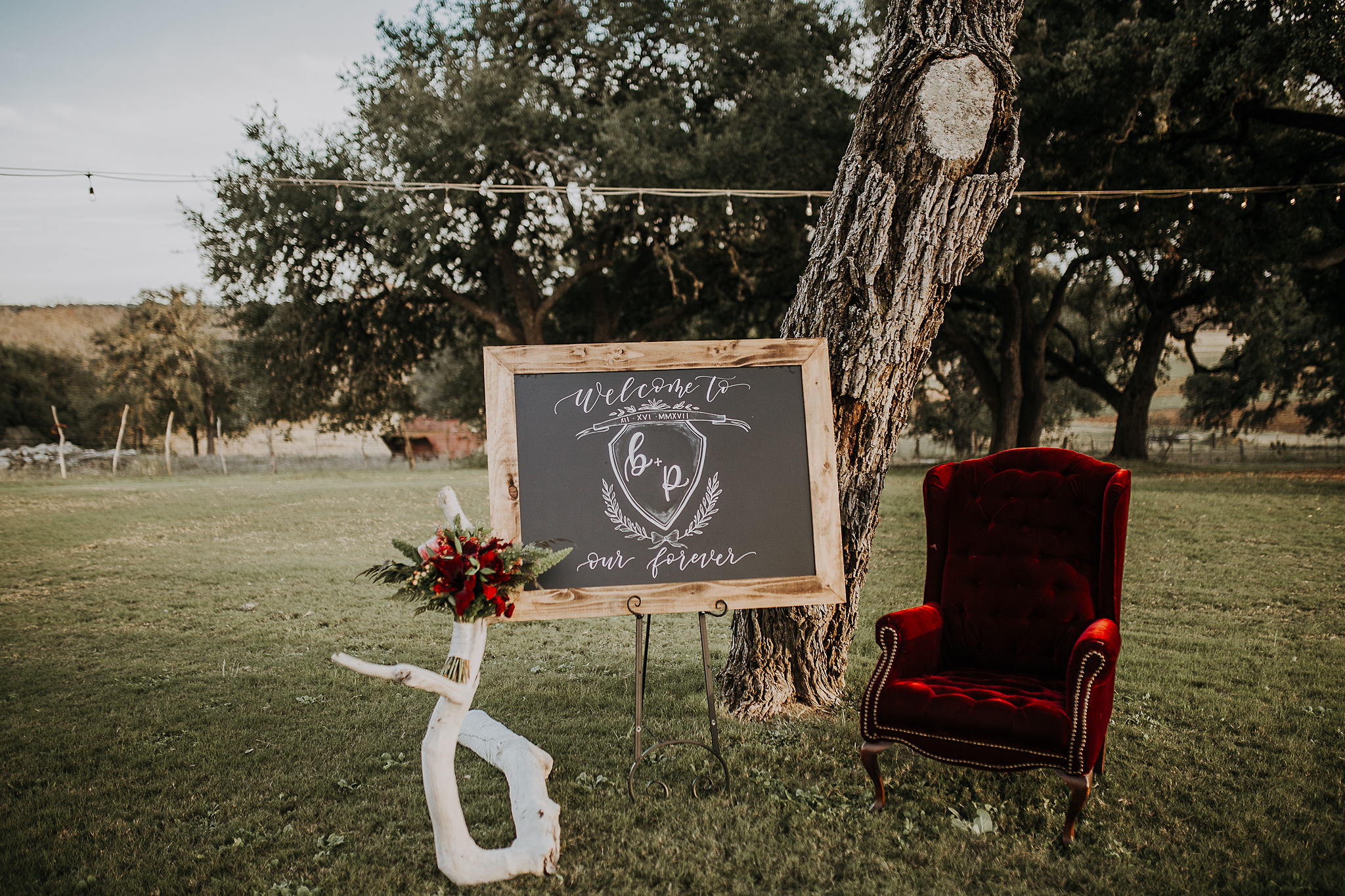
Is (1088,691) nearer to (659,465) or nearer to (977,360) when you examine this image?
(659,465)

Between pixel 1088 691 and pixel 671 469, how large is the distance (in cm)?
156

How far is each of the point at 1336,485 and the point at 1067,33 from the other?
797cm

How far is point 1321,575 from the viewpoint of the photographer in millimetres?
6184

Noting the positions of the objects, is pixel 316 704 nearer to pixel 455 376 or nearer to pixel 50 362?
pixel 455 376

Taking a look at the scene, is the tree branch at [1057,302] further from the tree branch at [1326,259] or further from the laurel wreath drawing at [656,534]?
the laurel wreath drawing at [656,534]

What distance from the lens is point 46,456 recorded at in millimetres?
18750

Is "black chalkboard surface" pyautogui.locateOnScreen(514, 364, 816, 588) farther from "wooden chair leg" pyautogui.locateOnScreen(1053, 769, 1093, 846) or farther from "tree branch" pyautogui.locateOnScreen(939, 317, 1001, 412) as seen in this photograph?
"tree branch" pyautogui.locateOnScreen(939, 317, 1001, 412)

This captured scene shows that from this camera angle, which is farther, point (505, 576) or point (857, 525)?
point (857, 525)

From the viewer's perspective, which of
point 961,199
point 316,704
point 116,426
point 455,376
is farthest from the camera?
point 116,426

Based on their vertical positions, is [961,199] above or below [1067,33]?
below

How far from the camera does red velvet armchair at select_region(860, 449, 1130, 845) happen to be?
2406 millimetres

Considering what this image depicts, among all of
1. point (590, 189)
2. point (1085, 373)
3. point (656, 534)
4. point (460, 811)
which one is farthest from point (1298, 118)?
point (460, 811)

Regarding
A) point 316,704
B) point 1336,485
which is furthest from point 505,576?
point 1336,485

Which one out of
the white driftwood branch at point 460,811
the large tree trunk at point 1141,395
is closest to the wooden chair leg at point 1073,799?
the white driftwood branch at point 460,811
